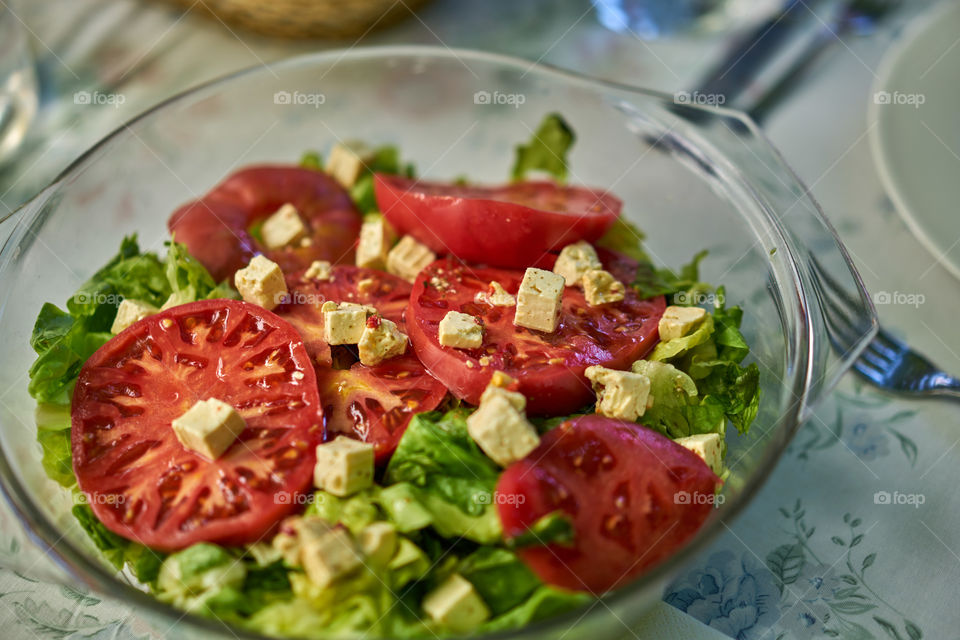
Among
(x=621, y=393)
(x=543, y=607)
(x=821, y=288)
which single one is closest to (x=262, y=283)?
(x=621, y=393)

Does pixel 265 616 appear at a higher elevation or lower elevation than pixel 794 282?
lower

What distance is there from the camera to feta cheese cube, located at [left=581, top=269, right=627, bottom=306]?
2.20m

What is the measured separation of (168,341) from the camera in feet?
6.77

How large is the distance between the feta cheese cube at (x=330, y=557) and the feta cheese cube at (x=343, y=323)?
551 millimetres

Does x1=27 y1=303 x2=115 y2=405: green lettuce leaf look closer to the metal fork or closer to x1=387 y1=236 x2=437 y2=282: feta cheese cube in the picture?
x1=387 y1=236 x2=437 y2=282: feta cheese cube

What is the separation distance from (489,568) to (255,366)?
76cm

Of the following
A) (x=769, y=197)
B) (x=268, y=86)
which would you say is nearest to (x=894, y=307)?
(x=769, y=197)

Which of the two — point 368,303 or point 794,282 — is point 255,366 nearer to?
point 368,303

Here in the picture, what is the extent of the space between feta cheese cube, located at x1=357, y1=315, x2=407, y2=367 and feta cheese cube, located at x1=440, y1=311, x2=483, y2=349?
0.41 ft

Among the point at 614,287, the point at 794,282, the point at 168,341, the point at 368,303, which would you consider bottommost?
the point at 168,341

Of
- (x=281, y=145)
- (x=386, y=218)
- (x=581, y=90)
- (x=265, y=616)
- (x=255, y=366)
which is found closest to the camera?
(x=265, y=616)

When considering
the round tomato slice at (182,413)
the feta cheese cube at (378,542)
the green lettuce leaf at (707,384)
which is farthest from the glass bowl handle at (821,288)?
the round tomato slice at (182,413)

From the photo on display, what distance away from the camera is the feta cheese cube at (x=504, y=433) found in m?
1.77

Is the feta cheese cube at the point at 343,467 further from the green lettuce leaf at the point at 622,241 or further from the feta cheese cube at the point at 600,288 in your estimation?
the green lettuce leaf at the point at 622,241
